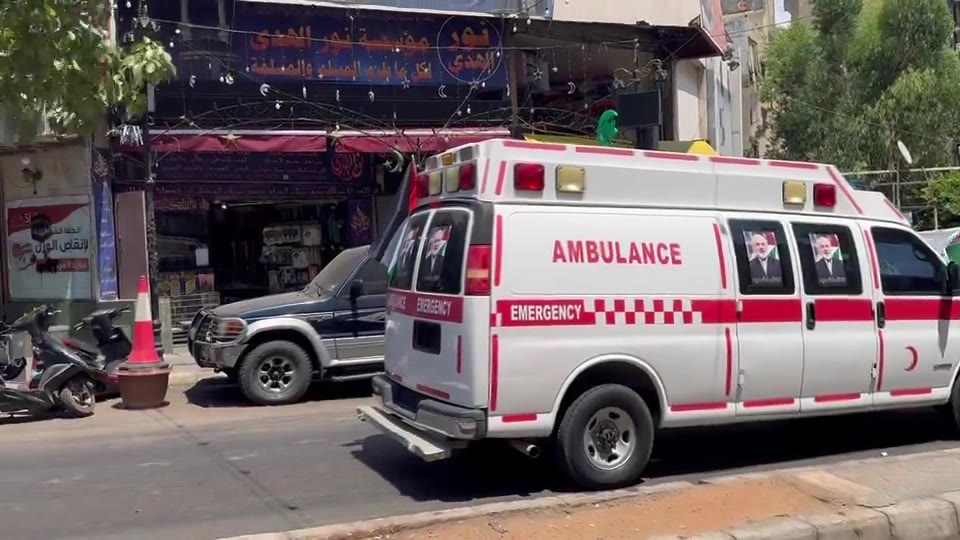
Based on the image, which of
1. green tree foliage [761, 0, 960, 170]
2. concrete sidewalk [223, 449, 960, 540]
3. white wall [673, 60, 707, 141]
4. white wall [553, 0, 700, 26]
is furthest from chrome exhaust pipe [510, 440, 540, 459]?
green tree foliage [761, 0, 960, 170]

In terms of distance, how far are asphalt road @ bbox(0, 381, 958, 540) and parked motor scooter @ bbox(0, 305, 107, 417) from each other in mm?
Answer: 269

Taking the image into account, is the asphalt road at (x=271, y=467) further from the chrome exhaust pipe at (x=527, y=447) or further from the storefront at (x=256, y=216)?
the storefront at (x=256, y=216)

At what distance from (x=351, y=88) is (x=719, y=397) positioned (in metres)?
11.0

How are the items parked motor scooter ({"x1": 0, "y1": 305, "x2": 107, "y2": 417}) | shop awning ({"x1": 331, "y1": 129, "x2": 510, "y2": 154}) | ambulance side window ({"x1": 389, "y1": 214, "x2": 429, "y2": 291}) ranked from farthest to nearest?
shop awning ({"x1": 331, "y1": 129, "x2": 510, "y2": 154})
parked motor scooter ({"x1": 0, "y1": 305, "x2": 107, "y2": 417})
ambulance side window ({"x1": 389, "y1": 214, "x2": 429, "y2": 291})

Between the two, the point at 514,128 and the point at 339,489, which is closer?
the point at 339,489

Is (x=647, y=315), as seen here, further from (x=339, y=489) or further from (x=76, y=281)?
(x=76, y=281)

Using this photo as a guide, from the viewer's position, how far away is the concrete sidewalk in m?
5.45

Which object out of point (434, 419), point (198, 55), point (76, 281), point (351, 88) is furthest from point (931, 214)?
point (434, 419)

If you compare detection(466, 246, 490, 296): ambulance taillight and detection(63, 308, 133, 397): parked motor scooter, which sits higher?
detection(466, 246, 490, 296): ambulance taillight

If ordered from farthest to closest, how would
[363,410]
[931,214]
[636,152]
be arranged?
1. [931,214]
2. [363,410]
3. [636,152]

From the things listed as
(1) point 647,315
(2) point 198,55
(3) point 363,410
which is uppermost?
(2) point 198,55

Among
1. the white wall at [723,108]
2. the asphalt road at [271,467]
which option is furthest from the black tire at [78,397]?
the white wall at [723,108]

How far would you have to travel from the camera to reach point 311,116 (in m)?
16.0

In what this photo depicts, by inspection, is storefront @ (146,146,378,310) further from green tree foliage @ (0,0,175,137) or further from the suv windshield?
green tree foliage @ (0,0,175,137)
